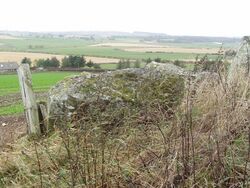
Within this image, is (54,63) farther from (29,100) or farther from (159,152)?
(159,152)

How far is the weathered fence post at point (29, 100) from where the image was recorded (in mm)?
6219

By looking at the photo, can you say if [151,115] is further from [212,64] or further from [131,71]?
[131,71]

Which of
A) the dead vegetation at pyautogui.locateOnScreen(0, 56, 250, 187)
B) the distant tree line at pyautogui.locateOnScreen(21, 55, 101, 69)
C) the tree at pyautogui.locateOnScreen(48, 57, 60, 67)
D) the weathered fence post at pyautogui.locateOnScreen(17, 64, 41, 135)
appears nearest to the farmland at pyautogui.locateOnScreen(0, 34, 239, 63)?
the distant tree line at pyautogui.locateOnScreen(21, 55, 101, 69)

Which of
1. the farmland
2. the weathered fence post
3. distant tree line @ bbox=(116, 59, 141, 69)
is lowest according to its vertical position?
the farmland

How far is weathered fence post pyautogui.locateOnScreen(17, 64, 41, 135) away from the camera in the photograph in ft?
20.4

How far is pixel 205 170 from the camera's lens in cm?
333

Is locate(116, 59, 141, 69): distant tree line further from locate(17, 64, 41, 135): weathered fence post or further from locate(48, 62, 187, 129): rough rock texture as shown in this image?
locate(17, 64, 41, 135): weathered fence post

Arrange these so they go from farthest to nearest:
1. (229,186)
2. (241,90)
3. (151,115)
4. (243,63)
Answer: (243,63)
(241,90)
(151,115)
(229,186)

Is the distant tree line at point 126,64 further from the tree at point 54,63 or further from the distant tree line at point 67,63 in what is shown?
the tree at point 54,63

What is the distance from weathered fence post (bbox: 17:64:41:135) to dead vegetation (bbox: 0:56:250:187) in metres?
1.12

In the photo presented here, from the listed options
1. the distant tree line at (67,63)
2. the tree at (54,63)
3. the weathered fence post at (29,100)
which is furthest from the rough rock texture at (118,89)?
the tree at (54,63)

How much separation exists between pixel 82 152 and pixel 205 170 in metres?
1.20

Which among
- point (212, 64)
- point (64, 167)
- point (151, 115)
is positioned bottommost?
point (64, 167)

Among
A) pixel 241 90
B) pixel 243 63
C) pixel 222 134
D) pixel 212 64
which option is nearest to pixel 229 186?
pixel 222 134
